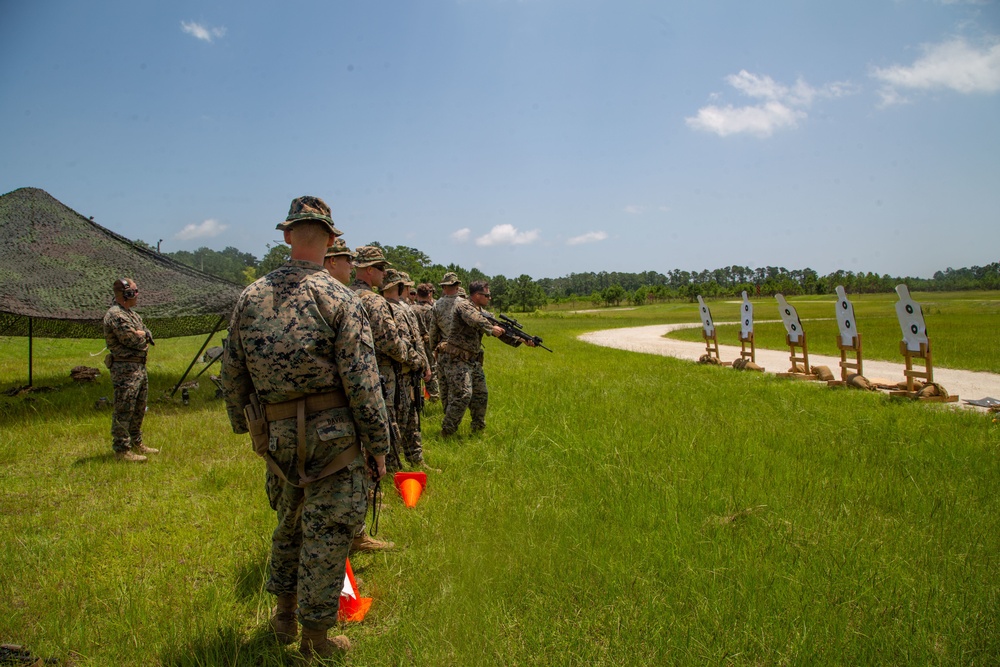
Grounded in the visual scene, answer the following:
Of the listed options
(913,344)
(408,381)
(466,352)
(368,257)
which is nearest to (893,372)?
(913,344)

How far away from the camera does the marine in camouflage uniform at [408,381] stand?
554cm

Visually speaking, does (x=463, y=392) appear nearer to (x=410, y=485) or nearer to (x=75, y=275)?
(x=410, y=485)

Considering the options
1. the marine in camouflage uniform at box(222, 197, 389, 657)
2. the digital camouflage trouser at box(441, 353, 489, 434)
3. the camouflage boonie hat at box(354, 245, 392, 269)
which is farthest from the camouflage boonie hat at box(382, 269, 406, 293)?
the marine in camouflage uniform at box(222, 197, 389, 657)

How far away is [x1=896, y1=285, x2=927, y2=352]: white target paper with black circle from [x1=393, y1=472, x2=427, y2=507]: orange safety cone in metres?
8.45

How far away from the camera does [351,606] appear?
3.48m

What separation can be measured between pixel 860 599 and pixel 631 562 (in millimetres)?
1278

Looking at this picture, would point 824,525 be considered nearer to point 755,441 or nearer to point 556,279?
point 755,441

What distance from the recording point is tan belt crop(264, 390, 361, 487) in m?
2.86

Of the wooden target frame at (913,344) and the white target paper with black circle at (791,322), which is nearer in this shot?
the wooden target frame at (913,344)

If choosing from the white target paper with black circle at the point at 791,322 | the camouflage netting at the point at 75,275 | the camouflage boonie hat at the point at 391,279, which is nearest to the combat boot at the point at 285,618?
the camouflage boonie hat at the point at 391,279

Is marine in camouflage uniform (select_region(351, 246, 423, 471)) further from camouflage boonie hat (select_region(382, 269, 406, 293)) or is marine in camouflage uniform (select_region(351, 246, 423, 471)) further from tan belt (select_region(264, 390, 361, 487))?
tan belt (select_region(264, 390, 361, 487))

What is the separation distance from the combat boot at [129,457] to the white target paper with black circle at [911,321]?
11.3 m

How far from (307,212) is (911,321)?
10.3 meters

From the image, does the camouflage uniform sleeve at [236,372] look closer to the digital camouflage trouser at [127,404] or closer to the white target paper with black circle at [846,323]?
the digital camouflage trouser at [127,404]
